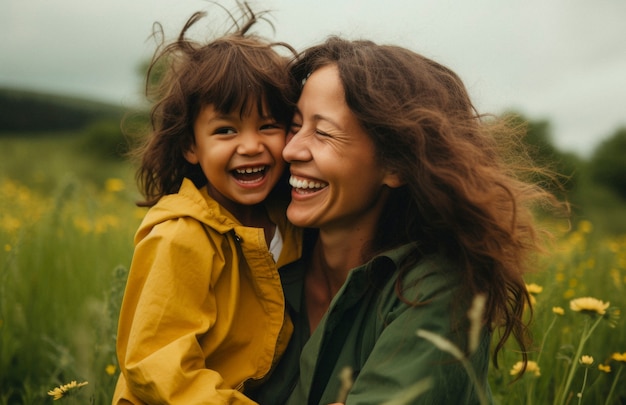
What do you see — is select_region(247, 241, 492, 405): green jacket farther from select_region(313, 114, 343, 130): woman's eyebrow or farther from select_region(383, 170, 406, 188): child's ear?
select_region(313, 114, 343, 130): woman's eyebrow

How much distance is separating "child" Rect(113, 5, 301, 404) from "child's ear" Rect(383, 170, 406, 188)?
1.38 ft

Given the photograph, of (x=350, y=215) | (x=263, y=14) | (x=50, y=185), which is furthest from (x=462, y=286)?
(x=50, y=185)

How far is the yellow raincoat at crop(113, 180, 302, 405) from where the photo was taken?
2010mm

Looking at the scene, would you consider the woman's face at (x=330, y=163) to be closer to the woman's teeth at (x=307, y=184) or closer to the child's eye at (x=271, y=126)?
the woman's teeth at (x=307, y=184)

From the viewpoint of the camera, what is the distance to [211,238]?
2.24 metres

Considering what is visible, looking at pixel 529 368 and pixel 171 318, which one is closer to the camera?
pixel 171 318

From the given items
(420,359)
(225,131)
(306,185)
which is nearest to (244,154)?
(225,131)

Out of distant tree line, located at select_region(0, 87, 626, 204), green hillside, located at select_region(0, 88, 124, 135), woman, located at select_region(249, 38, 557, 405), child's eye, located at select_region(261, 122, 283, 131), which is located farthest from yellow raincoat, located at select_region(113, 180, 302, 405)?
green hillside, located at select_region(0, 88, 124, 135)

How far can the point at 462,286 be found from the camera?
1896 millimetres

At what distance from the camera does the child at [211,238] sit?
2055 millimetres

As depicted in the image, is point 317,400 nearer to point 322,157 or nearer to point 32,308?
point 322,157

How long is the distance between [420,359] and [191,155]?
128 centimetres

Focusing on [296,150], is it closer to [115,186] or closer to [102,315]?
[102,315]

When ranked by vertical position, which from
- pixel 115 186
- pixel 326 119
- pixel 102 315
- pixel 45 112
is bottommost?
pixel 45 112
